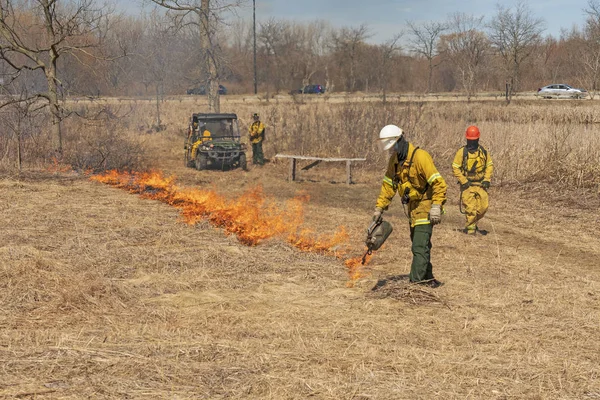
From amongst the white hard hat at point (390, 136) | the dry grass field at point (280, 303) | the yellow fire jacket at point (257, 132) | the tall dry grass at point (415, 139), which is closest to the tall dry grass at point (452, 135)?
the tall dry grass at point (415, 139)

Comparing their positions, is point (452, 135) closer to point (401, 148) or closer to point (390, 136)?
point (401, 148)

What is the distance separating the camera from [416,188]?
19.3 ft

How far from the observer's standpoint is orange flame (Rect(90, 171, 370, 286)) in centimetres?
793

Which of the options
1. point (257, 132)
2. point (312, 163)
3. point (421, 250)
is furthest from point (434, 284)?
point (257, 132)

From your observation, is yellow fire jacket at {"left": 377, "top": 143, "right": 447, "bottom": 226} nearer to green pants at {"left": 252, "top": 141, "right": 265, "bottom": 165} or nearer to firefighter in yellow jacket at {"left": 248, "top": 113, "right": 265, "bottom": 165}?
firefighter in yellow jacket at {"left": 248, "top": 113, "right": 265, "bottom": 165}

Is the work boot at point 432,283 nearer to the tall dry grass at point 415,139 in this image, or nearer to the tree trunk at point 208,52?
the tall dry grass at point 415,139

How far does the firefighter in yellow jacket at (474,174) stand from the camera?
9.00 m

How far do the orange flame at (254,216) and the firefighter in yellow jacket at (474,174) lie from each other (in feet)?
6.79

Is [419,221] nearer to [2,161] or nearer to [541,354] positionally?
[541,354]

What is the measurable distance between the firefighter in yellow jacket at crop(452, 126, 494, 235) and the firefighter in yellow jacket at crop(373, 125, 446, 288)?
3304 mm

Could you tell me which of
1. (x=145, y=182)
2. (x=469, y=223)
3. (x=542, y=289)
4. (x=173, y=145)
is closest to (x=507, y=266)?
(x=542, y=289)

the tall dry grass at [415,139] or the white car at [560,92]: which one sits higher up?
the white car at [560,92]

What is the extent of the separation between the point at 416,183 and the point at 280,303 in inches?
73.6

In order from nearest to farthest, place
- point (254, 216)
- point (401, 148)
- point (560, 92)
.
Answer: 1. point (401, 148)
2. point (254, 216)
3. point (560, 92)
